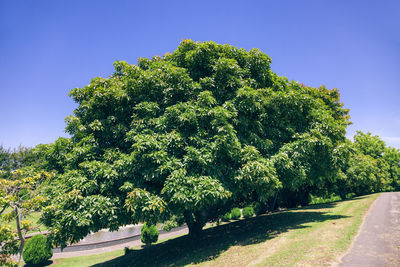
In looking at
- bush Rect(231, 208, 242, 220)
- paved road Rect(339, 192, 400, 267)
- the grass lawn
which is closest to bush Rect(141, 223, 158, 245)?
the grass lawn

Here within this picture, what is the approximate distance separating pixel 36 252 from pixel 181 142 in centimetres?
1771

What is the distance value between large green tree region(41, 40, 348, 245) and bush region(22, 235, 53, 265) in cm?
1038

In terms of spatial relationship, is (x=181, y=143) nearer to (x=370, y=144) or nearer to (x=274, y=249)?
(x=274, y=249)

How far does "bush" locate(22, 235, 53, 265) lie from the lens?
17984 millimetres

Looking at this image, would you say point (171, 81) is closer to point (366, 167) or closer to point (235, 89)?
point (235, 89)

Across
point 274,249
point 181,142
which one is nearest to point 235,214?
point 274,249

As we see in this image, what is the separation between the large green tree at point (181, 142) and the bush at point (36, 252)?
409 inches

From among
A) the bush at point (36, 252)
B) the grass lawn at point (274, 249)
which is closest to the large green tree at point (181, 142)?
A: the grass lawn at point (274, 249)

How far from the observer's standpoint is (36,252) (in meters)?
18.1

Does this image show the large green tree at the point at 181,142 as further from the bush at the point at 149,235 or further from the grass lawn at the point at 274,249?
the bush at the point at 149,235

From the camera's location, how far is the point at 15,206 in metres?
8.62

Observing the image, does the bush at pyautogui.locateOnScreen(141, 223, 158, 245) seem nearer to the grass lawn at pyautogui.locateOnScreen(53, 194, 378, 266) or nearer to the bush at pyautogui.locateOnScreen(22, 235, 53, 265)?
the bush at pyautogui.locateOnScreen(22, 235, 53, 265)

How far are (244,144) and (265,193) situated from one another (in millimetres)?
3055

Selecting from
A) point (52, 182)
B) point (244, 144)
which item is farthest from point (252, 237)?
point (52, 182)
